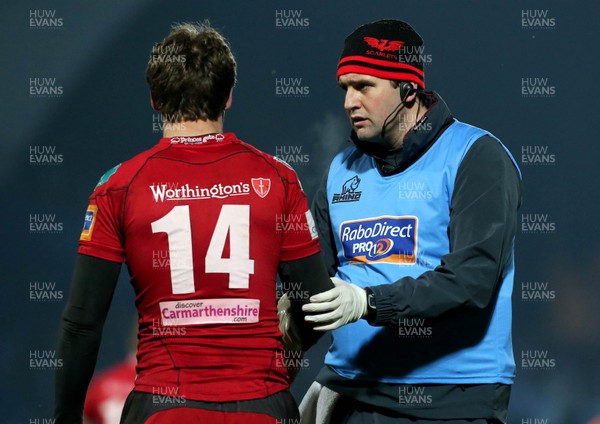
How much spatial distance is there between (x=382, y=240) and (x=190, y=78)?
0.72m

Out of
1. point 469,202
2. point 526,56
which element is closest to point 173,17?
point 526,56

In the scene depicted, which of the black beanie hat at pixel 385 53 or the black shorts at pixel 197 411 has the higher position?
the black beanie hat at pixel 385 53

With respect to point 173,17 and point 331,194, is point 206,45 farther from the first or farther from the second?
point 173,17

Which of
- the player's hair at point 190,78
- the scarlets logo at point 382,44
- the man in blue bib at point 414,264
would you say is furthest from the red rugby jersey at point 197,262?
the scarlets logo at point 382,44

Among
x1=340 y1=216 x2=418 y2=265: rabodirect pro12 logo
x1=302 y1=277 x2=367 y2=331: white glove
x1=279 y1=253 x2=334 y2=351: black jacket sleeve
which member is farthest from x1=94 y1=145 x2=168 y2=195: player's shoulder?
x1=340 y1=216 x2=418 y2=265: rabodirect pro12 logo

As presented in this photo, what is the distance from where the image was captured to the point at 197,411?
1688mm

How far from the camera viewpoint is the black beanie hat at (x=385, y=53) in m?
2.46

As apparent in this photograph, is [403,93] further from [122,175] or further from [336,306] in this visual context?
[122,175]

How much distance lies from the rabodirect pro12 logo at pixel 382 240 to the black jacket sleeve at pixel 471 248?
103 mm

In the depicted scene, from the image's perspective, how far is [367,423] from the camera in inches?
89.7

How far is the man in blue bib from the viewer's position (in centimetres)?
207

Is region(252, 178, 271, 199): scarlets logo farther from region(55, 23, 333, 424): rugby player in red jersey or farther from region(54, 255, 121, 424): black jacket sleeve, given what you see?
region(54, 255, 121, 424): black jacket sleeve

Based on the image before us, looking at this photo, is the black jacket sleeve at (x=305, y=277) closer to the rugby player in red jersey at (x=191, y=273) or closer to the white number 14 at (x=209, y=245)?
the rugby player in red jersey at (x=191, y=273)

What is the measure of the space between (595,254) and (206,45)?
2340 mm
